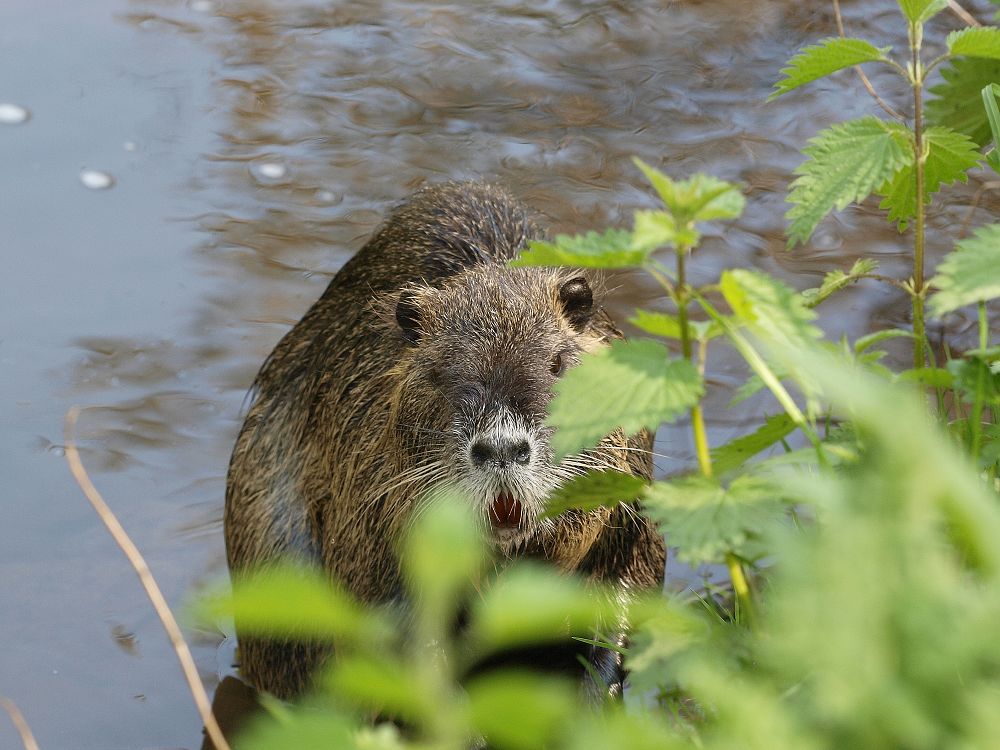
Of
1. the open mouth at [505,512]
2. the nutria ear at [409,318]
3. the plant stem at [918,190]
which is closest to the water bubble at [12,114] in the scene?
the nutria ear at [409,318]

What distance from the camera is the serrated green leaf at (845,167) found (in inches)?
87.9

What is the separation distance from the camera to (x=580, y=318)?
3.19 m

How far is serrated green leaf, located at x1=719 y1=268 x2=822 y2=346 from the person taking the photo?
163 cm

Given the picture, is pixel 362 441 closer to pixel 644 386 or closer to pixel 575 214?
pixel 644 386

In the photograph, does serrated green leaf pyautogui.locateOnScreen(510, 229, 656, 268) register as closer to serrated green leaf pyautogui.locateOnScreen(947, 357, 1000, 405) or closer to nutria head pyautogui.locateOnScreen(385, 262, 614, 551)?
serrated green leaf pyautogui.locateOnScreen(947, 357, 1000, 405)

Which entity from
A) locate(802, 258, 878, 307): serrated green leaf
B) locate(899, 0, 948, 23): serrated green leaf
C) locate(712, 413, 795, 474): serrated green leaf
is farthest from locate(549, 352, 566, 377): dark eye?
locate(899, 0, 948, 23): serrated green leaf

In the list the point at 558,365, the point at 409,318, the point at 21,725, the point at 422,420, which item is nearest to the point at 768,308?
the point at 21,725

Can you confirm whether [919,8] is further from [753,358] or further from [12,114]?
[12,114]

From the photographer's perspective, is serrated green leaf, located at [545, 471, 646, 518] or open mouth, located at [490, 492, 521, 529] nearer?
serrated green leaf, located at [545, 471, 646, 518]

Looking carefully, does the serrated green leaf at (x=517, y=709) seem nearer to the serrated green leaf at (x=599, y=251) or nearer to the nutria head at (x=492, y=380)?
the serrated green leaf at (x=599, y=251)

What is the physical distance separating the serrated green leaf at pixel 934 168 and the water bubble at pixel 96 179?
13.1 feet

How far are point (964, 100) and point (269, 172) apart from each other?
3.31 meters

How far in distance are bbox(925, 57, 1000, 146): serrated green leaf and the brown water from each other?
144cm

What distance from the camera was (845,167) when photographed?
2277 mm
